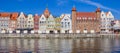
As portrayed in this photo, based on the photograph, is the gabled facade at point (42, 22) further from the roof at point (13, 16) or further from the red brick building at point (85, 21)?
the red brick building at point (85, 21)

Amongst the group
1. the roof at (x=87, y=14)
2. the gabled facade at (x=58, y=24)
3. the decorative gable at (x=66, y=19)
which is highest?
the roof at (x=87, y=14)

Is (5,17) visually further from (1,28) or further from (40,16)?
(40,16)

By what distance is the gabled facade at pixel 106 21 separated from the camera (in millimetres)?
172250

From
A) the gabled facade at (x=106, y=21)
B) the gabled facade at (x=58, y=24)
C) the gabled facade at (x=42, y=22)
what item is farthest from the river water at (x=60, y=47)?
the gabled facade at (x=106, y=21)

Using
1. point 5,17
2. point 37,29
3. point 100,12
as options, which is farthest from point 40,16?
point 100,12

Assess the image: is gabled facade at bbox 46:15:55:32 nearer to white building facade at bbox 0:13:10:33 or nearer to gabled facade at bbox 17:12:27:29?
gabled facade at bbox 17:12:27:29

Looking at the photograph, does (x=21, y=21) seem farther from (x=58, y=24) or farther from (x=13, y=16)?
(x=58, y=24)

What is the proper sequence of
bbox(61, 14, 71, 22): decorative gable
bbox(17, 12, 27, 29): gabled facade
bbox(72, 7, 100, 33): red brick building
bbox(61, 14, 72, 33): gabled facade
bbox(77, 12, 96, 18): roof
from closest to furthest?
bbox(72, 7, 100, 33): red brick building
bbox(77, 12, 96, 18): roof
bbox(17, 12, 27, 29): gabled facade
bbox(61, 14, 72, 33): gabled facade
bbox(61, 14, 71, 22): decorative gable

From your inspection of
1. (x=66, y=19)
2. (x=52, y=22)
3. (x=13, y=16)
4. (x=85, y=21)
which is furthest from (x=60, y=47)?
(x=13, y=16)

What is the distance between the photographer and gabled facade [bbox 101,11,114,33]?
17225 centimetres

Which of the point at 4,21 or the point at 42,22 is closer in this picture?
the point at 4,21

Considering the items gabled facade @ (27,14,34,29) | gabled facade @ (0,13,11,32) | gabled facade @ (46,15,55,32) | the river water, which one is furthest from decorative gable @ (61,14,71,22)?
the river water

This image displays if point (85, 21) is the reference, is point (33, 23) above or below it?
below

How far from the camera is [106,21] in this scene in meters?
174
